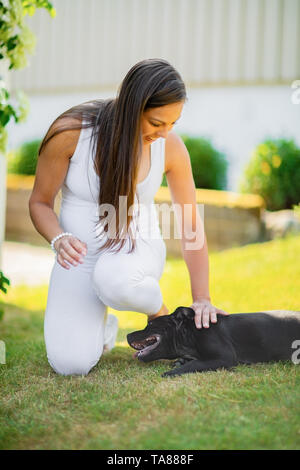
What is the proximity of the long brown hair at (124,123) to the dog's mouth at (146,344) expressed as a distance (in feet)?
1.12

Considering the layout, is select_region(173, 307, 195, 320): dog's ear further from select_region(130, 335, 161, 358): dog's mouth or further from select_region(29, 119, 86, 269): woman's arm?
select_region(29, 119, 86, 269): woman's arm

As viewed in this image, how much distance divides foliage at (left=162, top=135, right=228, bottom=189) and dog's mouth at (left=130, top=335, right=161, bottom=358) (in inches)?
156

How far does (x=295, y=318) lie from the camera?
2.01 meters

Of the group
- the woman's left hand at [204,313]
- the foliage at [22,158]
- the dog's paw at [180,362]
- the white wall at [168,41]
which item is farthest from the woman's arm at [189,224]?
the foliage at [22,158]

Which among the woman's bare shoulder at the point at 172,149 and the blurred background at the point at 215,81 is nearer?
the woman's bare shoulder at the point at 172,149

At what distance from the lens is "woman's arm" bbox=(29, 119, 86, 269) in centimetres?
187

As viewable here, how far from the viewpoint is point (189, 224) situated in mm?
2047

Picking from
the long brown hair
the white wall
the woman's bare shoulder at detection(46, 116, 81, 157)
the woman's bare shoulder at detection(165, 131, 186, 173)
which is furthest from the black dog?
the white wall

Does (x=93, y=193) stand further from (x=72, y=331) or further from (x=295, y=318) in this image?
(x=295, y=318)

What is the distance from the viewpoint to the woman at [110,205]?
1745mm

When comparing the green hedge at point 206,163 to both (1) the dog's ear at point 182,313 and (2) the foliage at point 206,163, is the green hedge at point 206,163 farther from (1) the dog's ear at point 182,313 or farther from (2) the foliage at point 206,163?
(1) the dog's ear at point 182,313

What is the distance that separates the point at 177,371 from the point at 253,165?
3905mm
